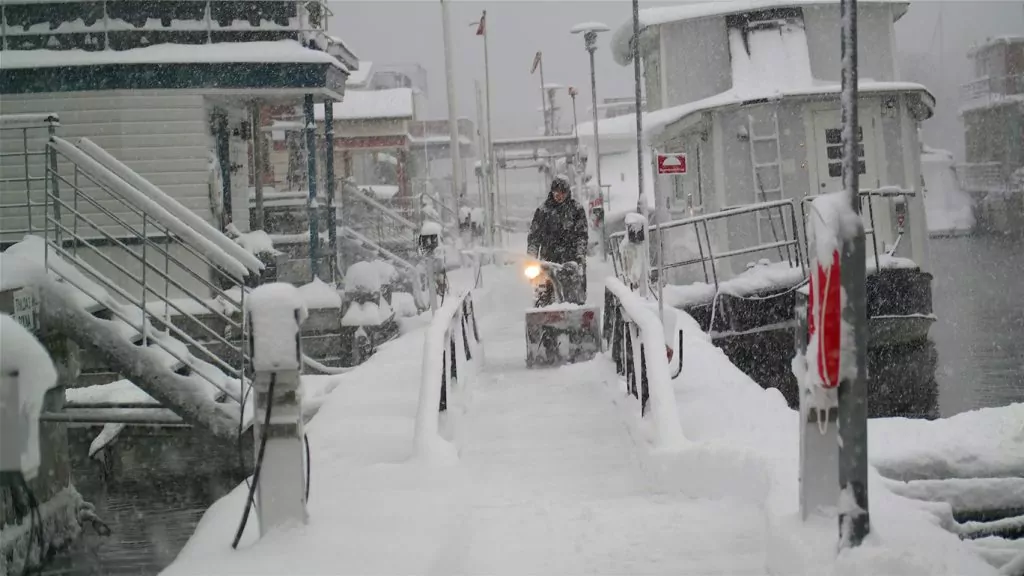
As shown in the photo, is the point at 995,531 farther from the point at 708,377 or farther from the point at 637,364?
the point at 708,377

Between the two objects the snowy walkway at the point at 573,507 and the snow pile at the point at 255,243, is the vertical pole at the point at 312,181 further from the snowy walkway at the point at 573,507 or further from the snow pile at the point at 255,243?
the snowy walkway at the point at 573,507

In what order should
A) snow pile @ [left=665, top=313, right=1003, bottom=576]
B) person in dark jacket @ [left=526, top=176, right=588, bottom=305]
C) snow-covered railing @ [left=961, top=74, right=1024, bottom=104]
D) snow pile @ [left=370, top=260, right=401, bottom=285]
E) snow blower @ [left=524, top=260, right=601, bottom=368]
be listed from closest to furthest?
snow pile @ [left=665, top=313, right=1003, bottom=576] < snow blower @ [left=524, top=260, right=601, bottom=368] < person in dark jacket @ [left=526, top=176, right=588, bottom=305] < snow pile @ [left=370, top=260, right=401, bottom=285] < snow-covered railing @ [left=961, top=74, right=1024, bottom=104]

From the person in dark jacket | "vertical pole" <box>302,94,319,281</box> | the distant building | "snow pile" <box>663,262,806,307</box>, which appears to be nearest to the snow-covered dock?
the person in dark jacket

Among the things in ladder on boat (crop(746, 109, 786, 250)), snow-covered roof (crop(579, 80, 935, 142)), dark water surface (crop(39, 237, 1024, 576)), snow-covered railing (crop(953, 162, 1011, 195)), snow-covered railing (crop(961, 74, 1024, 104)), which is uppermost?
snow-covered railing (crop(961, 74, 1024, 104))

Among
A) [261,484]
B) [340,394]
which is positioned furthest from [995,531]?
[340,394]

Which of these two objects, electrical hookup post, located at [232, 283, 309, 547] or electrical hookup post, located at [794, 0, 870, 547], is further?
electrical hookup post, located at [232, 283, 309, 547]

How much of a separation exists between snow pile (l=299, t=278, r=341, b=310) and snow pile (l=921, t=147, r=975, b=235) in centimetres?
4772

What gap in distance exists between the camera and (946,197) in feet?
183

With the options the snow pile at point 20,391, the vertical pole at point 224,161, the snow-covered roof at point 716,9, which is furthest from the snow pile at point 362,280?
the snow-covered roof at point 716,9

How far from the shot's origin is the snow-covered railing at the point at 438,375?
606cm

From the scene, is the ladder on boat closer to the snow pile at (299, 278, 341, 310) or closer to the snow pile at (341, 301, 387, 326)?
the snow pile at (341, 301, 387, 326)

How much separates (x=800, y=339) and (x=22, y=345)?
3.83 meters

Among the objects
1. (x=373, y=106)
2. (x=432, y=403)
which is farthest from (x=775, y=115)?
(x=373, y=106)

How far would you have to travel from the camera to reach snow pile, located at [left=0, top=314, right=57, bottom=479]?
15.8ft
